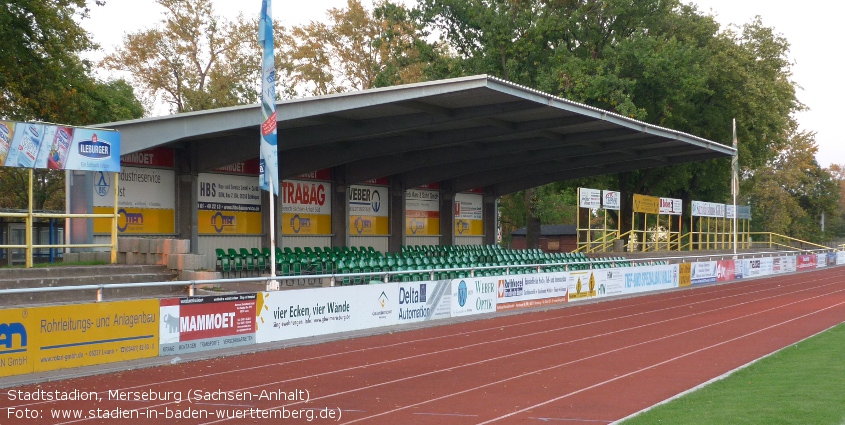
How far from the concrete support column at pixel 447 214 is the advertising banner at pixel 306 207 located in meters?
7.94

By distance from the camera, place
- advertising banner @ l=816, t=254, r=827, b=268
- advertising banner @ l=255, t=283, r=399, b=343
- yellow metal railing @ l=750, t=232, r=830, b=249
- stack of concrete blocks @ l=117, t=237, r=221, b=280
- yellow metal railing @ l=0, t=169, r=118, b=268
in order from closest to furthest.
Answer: advertising banner @ l=255, t=283, r=399, b=343, yellow metal railing @ l=0, t=169, r=118, b=268, stack of concrete blocks @ l=117, t=237, r=221, b=280, advertising banner @ l=816, t=254, r=827, b=268, yellow metal railing @ l=750, t=232, r=830, b=249

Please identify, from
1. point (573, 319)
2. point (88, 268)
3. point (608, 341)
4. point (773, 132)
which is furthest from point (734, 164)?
point (88, 268)

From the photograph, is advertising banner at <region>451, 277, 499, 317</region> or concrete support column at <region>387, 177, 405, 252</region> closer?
advertising banner at <region>451, 277, 499, 317</region>

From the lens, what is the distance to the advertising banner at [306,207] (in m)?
28.0

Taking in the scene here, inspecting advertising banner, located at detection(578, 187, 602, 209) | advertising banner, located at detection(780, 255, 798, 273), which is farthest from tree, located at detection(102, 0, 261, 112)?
advertising banner, located at detection(780, 255, 798, 273)

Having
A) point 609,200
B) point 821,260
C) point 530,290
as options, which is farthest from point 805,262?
point 530,290

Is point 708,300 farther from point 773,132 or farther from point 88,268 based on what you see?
point 773,132

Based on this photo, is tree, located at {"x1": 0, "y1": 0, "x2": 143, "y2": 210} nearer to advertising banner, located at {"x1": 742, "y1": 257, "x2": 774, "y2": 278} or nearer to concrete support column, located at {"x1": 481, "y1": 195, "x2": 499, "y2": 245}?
concrete support column, located at {"x1": 481, "y1": 195, "x2": 499, "y2": 245}

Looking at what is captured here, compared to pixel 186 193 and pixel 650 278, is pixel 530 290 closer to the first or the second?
pixel 650 278

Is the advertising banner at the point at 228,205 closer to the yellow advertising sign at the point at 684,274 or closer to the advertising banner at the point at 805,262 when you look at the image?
the yellow advertising sign at the point at 684,274

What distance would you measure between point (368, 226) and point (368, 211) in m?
0.58

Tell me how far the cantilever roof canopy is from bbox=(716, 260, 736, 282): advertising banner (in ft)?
20.9

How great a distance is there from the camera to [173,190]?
23750 mm

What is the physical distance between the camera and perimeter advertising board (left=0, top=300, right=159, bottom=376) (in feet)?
37.4
